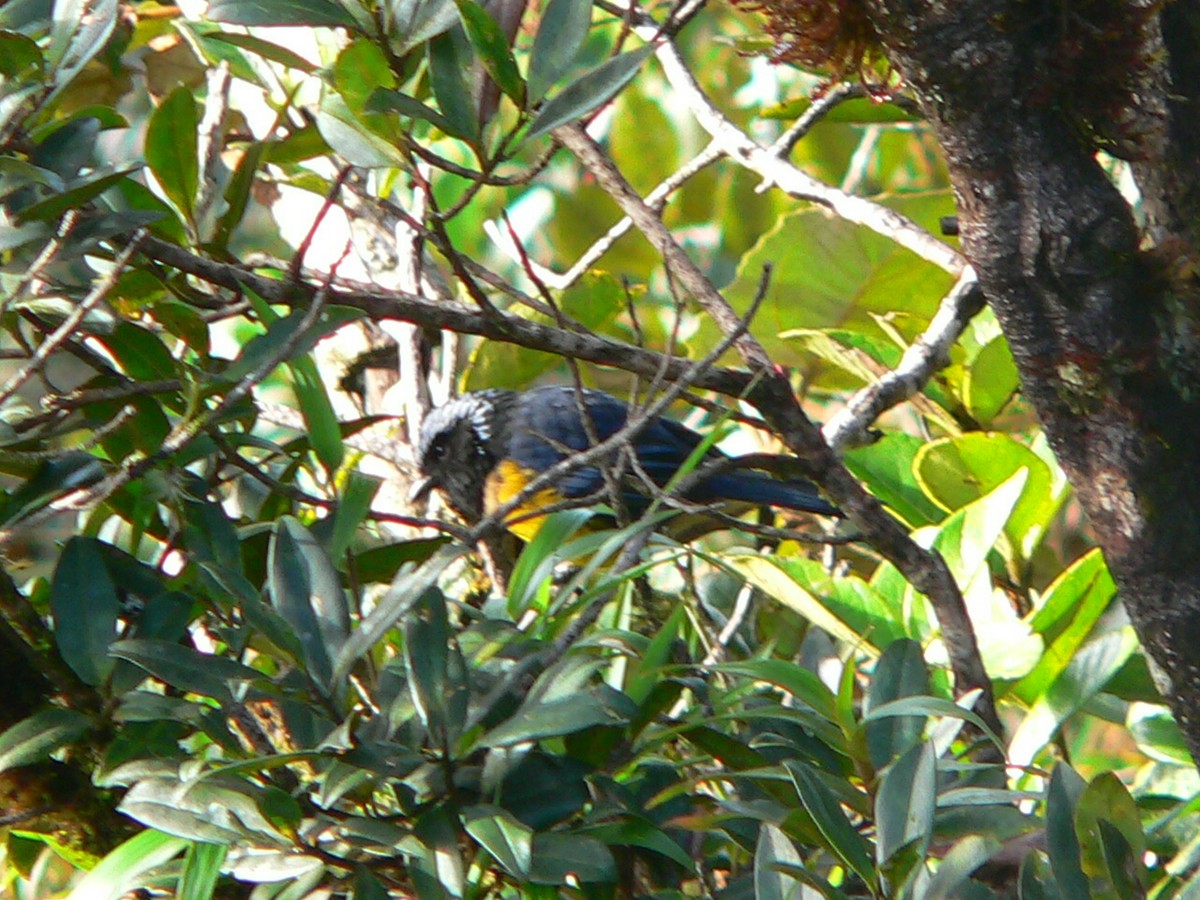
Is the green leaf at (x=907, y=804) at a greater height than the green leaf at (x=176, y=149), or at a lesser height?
lesser

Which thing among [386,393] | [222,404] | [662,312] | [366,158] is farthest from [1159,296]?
[662,312]

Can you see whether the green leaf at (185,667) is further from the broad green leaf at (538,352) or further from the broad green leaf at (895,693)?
the broad green leaf at (538,352)

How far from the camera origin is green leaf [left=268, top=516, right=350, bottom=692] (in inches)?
35.9

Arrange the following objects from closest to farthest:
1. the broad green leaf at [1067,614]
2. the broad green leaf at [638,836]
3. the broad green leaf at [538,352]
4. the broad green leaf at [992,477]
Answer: the broad green leaf at [638,836], the broad green leaf at [1067,614], the broad green leaf at [992,477], the broad green leaf at [538,352]

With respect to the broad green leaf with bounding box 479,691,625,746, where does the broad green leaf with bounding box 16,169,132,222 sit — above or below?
above

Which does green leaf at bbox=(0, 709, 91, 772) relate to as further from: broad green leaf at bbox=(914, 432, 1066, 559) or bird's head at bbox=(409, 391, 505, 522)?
bird's head at bbox=(409, 391, 505, 522)

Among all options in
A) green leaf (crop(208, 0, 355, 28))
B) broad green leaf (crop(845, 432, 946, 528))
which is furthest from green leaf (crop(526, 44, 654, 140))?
broad green leaf (crop(845, 432, 946, 528))

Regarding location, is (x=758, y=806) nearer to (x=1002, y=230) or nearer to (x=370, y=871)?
(x=370, y=871)

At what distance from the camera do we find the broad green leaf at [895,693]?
1013 mm

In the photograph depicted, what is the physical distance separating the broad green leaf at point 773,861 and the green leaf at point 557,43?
0.59m

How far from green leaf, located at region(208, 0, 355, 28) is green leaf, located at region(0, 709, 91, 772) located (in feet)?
1.80

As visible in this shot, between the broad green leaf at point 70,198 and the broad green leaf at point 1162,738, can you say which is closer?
the broad green leaf at point 70,198

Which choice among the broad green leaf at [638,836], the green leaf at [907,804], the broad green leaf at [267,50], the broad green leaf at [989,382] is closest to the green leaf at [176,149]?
the broad green leaf at [267,50]

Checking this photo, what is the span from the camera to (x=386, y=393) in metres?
2.23
